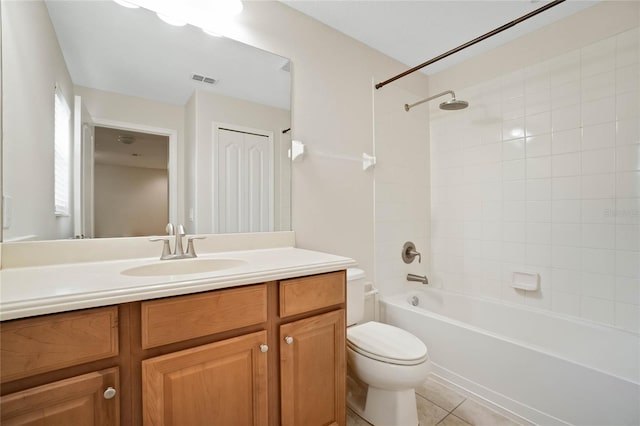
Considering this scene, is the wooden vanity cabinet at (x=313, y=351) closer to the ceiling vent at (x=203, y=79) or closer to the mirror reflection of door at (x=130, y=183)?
the mirror reflection of door at (x=130, y=183)

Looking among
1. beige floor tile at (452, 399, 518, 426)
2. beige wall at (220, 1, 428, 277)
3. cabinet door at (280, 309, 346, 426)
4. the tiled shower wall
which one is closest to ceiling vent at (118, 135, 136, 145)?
beige wall at (220, 1, 428, 277)

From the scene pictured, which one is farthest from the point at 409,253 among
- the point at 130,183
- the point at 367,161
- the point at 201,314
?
the point at 130,183

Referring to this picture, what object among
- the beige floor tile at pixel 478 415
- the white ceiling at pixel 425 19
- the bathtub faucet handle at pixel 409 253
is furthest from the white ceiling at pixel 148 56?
the beige floor tile at pixel 478 415

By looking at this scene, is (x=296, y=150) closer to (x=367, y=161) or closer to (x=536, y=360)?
(x=367, y=161)

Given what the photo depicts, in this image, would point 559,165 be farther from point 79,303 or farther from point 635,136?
point 79,303

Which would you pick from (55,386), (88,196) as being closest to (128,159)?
(88,196)

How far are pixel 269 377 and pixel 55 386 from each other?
59cm

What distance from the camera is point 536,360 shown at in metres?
1.47

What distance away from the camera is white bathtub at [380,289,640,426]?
4.25 ft

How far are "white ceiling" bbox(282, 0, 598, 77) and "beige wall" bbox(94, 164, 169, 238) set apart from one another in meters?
1.32

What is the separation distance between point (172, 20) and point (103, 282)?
4.11 ft

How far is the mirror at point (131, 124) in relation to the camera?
1.06 m

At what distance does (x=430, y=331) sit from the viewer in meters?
1.92

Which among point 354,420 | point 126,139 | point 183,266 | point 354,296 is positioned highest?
point 126,139
